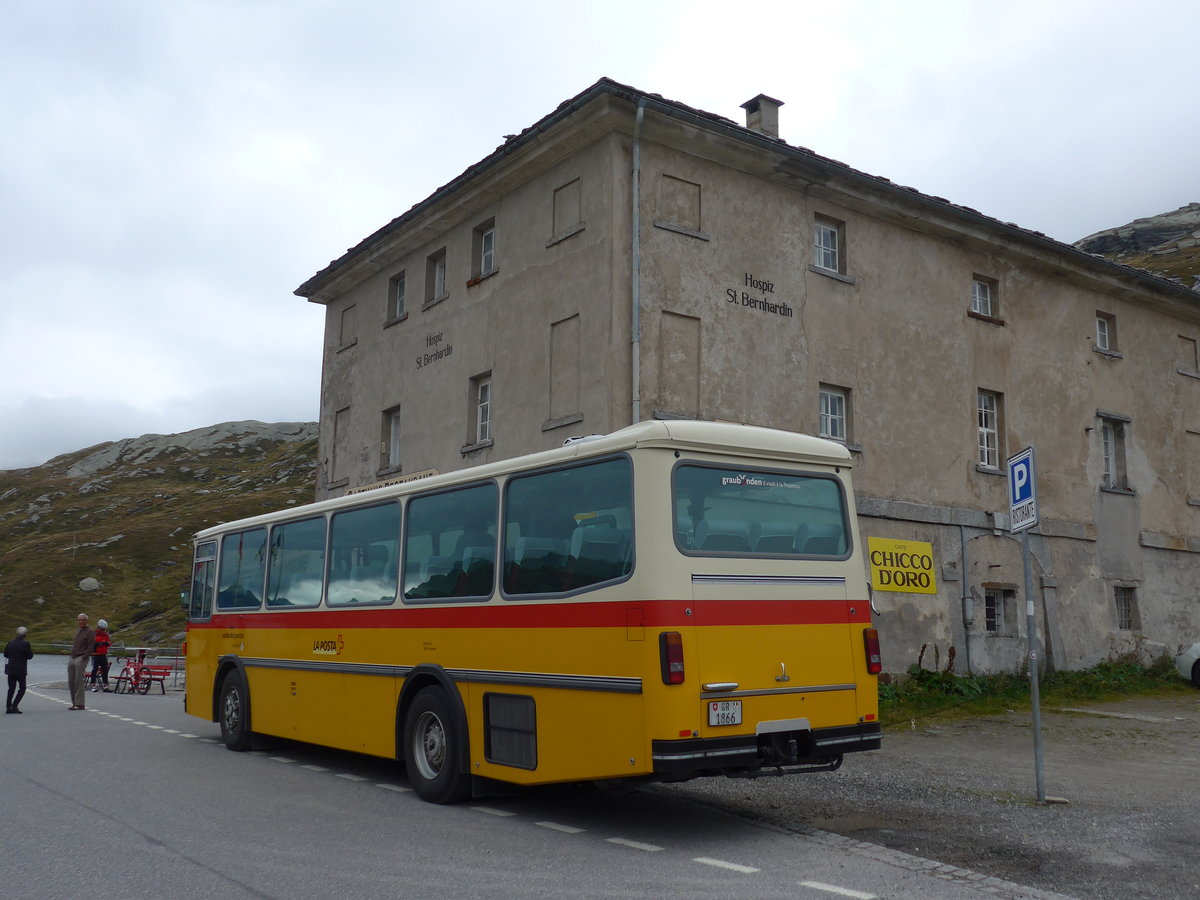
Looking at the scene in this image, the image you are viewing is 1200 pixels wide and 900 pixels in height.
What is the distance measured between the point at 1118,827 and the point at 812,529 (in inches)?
123

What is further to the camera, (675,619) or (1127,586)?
(1127,586)

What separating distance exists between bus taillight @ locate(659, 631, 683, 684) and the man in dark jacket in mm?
15693

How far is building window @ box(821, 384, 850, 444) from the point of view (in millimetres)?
18547

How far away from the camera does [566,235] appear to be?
17.4 meters

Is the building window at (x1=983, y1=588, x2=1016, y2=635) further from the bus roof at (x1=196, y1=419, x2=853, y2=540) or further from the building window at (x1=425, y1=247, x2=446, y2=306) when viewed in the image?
the bus roof at (x1=196, y1=419, x2=853, y2=540)

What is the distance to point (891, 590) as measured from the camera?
18.4 metres

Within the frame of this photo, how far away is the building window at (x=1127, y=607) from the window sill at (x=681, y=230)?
1207 centimetres

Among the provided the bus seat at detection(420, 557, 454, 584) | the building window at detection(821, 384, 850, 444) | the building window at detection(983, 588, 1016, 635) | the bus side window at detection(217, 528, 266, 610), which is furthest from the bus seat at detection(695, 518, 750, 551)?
the building window at detection(983, 588, 1016, 635)

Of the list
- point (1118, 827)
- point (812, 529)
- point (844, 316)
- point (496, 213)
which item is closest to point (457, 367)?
point (496, 213)

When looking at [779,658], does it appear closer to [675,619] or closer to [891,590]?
[675,619]

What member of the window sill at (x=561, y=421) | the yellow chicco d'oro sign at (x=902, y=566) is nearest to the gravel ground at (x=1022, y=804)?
the yellow chicco d'oro sign at (x=902, y=566)

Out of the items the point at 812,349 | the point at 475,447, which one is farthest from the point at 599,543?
the point at 475,447

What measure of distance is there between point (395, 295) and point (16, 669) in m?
9.94

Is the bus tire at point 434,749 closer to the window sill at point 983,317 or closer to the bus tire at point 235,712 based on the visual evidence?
the bus tire at point 235,712
